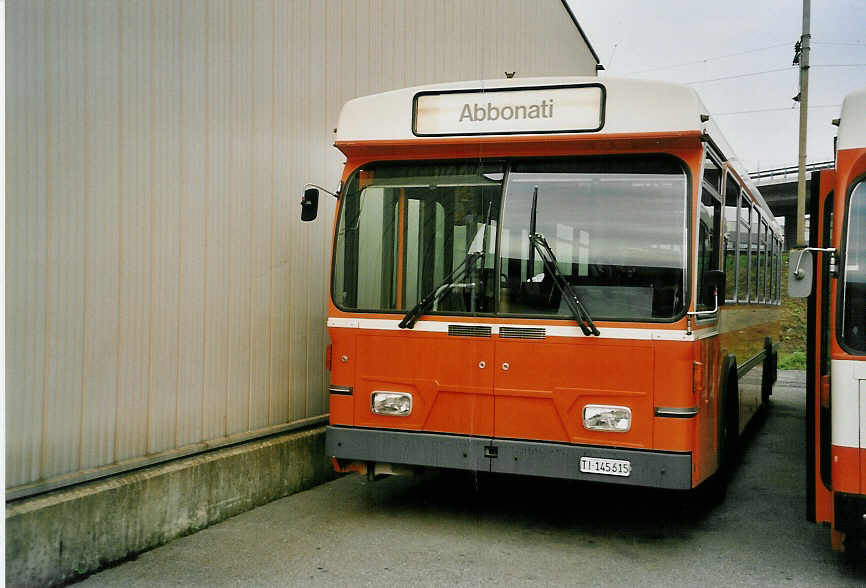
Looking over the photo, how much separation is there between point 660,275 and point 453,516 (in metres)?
2.63

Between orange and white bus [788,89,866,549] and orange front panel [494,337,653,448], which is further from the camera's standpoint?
orange front panel [494,337,653,448]

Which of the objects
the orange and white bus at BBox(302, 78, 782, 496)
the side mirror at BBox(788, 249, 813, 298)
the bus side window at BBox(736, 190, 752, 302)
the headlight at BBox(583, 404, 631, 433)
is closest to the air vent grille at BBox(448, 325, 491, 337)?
the orange and white bus at BBox(302, 78, 782, 496)

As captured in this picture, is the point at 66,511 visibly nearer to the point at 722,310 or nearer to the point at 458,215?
the point at 458,215

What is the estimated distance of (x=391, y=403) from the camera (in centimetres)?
679

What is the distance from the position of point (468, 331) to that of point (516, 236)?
76 centimetres

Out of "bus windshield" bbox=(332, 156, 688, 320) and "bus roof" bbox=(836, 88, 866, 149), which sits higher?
"bus roof" bbox=(836, 88, 866, 149)

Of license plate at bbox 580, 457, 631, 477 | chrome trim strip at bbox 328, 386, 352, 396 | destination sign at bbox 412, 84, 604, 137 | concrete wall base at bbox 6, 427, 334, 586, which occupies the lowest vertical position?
concrete wall base at bbox 6, 427, 334, 586

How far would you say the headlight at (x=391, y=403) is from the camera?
675 cm

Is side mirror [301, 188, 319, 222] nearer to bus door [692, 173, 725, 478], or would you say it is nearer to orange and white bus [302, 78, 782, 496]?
orange and white bus [302, 78, 782, 496]

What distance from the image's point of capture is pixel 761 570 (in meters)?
6.05

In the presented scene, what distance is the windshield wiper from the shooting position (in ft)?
21.8

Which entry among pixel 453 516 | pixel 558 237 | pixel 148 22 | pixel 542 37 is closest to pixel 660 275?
pixel 558 237

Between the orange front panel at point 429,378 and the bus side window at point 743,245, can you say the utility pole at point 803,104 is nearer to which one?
the bus side window at point 743,245

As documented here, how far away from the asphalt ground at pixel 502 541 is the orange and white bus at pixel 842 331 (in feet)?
1.99
